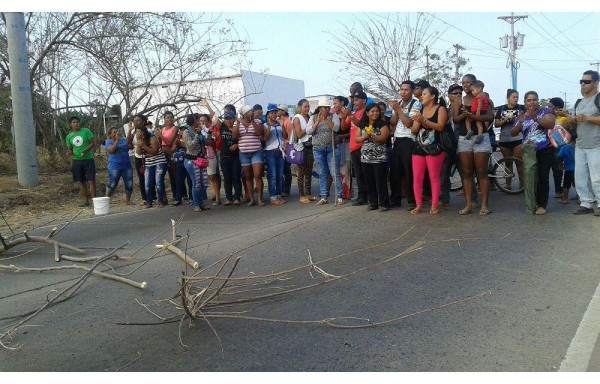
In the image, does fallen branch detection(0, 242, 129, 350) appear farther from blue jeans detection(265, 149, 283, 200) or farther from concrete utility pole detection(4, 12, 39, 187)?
concrete utility pole detection(4, 12, 39, 187)

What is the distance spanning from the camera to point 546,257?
5703 millimetres

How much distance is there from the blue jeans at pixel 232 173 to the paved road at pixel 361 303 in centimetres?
271

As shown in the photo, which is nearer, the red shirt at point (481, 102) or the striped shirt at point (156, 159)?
the red shirt at point (481, 102)

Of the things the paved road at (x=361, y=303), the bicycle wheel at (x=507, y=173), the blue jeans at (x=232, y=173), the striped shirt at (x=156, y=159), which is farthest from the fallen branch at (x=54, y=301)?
the bicycle wheel at (x=507, y=173)

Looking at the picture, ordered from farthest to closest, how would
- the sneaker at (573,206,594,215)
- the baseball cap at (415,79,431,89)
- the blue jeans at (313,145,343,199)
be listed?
1. the blue jeans at (313,145,343,199)
2. the baseball cap at (415,79,431,89)
3. the sneaker at (573,206,594,215)

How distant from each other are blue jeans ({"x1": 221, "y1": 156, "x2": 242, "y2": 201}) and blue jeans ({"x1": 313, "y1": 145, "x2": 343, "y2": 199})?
64.8 inches

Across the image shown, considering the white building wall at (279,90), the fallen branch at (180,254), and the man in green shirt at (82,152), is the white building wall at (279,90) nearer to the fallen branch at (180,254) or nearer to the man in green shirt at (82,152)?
the man in green shirt at (82,152)

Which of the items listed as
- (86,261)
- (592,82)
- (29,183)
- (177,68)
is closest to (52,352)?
(86,261)

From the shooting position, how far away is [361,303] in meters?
4.52

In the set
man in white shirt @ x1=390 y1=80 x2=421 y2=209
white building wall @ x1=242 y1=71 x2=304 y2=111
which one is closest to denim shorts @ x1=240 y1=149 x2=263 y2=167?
man in white shirt @ x1=390 y1=80 x2=421 y2=209

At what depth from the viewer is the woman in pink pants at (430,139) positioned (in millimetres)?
7496

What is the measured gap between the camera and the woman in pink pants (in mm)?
7496

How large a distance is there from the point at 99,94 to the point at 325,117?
881 cm

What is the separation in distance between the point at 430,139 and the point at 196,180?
434cm
